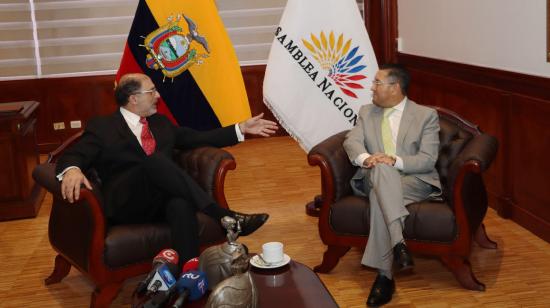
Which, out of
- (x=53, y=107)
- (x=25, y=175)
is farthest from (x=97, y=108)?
(x=25, y=175)

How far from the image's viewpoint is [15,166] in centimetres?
516

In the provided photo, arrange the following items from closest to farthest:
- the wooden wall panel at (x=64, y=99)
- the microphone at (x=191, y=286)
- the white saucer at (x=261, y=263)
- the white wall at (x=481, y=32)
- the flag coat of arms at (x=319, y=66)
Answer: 1. the microphone at (x=191, y=286)
2. the white saucer at (x=261, y=263)
3. the white wall at (x=481, y=32)
4. the flag coat of arms at (x=319, y=66)
5. the wooden wall panel at (x=64, y=99)

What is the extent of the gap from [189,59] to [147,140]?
0.83 meters

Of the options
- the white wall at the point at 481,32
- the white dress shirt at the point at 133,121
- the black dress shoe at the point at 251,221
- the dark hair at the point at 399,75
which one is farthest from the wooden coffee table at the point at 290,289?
the white wall at the point at 481,32

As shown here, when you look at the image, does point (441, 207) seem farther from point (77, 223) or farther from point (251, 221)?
point (77, 223)

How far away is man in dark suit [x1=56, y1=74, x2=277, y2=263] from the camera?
349cm

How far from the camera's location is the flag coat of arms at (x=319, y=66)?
15.1ft

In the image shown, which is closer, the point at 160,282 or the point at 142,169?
the point at 160,282

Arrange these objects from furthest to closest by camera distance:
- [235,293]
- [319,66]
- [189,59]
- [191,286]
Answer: [319,66]
[189,59]
[191,286]
[235,293]

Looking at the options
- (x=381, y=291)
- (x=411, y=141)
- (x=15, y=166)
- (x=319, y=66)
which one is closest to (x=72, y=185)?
(x=381, y=291)

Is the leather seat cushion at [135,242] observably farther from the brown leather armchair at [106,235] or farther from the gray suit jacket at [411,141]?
the gray suit jacket at [411,141]

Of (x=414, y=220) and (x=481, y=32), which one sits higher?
(x=481, y=32)

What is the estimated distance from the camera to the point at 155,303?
248 centimetres

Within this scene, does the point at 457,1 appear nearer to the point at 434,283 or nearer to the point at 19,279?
the point at 434,283
